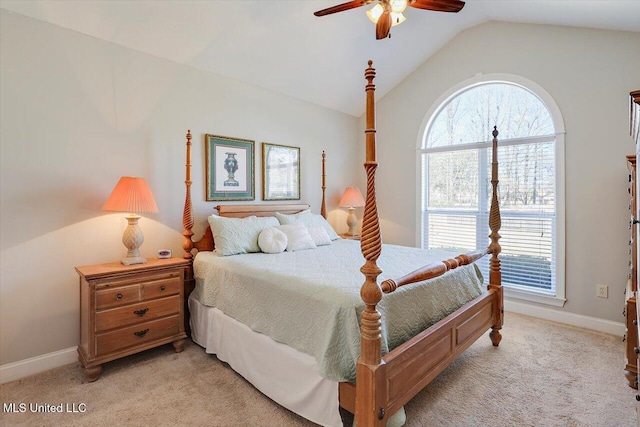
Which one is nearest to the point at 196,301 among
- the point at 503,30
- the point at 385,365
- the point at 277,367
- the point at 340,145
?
the point at 277,367

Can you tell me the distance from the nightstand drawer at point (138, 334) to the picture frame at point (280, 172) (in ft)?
5.60

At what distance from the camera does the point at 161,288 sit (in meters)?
2.56

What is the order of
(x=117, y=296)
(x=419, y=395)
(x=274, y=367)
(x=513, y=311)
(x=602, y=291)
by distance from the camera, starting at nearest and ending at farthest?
(x=274, y=367) → (x=419, y=395) → (x=117, y=296) → (x=602, y=291) → (x=513, y=311)

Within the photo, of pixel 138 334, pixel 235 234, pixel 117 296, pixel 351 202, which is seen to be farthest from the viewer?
pixel 351 202

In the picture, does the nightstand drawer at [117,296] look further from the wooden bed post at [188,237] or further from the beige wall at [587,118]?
the beige wall at [587,118]

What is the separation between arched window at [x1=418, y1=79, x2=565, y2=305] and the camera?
3402 mm

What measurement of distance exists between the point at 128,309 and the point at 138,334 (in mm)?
→ 214

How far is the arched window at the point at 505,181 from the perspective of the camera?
134 inches

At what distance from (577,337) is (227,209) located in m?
3.51

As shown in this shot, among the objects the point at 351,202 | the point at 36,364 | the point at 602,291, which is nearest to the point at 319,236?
the point at 351,202

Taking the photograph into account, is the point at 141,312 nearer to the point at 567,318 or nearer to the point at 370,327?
the point at 370,327

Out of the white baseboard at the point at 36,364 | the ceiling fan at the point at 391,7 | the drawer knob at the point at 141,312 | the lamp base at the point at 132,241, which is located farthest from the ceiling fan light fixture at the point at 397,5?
the white baseboard at the point at 36,364

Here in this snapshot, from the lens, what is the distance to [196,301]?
111 inches

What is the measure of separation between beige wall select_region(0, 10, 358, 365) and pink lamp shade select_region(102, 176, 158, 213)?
1.03ft
